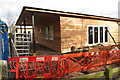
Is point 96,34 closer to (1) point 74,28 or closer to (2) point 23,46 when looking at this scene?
(1) point 74,28

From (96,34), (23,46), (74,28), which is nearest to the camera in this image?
(23,46)

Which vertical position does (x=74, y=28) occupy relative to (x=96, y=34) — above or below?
above

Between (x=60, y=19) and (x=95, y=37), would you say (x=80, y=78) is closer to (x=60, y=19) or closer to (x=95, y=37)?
(x=60, y=19)

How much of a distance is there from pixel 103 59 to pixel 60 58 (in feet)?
10.2

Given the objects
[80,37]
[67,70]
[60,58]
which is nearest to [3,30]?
[60,58]

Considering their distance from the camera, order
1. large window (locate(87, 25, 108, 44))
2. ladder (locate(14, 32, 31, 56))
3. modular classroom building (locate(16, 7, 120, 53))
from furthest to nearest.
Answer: large window (locate(87, 25, 108, 44)), modular classroom building (locate(16, 7, 120, 53)), ladder (locate(14, 32, 31, 56))

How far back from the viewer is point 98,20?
37.4 ft

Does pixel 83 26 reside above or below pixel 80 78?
above

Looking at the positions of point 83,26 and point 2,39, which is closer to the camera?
point 2,39

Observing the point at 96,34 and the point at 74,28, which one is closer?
the point at 74,28

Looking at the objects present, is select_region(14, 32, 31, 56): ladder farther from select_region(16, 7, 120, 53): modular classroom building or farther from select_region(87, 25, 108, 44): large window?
select_region(87, 25, 108, 44): large window

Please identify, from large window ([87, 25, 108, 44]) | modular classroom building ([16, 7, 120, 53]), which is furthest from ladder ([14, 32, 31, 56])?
large window ([87, 25, 108, 44])

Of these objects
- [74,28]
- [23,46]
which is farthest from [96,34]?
[23,46]

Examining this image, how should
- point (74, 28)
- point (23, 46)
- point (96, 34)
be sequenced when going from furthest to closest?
point (96, 34) < point (74, 28) < point (23, 46)
